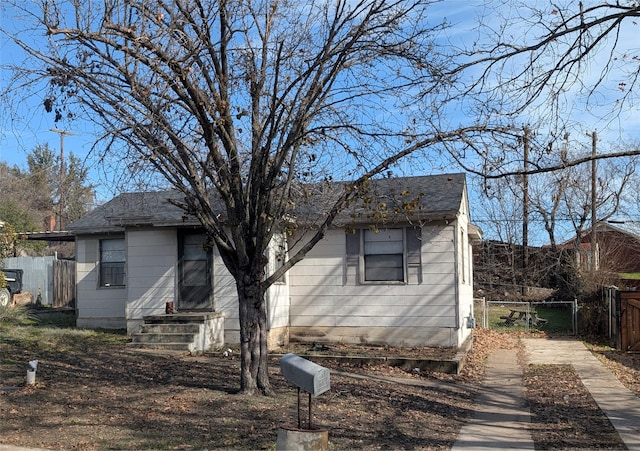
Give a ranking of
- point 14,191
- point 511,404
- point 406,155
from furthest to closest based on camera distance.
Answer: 1. point 14,191
2. point 511,404
3. point 406,155

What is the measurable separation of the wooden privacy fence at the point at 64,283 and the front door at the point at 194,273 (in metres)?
8.37

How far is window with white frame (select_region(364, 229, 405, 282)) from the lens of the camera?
50.5ft

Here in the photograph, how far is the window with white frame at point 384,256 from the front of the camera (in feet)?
50.5

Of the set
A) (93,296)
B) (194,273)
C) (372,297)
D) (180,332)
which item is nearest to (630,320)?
(372,297)

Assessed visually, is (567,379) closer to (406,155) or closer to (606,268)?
(406,155)

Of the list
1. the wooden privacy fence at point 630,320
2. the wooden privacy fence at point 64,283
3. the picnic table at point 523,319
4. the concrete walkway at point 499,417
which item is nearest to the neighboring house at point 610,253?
the picnic table at point 523,319

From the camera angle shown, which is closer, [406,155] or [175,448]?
[175,448]

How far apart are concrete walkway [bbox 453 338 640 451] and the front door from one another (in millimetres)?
6821

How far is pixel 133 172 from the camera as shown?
31.1 feet

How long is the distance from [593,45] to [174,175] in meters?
6.03

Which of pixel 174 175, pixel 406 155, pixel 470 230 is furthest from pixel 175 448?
pixel 470 230

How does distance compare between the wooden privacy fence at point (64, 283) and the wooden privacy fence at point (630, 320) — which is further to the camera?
the wooden privacy fence at point (64, 283)

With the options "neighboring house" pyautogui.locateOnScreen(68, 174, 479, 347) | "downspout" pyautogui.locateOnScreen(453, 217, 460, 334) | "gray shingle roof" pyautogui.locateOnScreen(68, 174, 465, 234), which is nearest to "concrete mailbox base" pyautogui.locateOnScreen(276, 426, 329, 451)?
"gray shingle roof" pyautogui.locateOnScreen(68, 174, 465, 234)

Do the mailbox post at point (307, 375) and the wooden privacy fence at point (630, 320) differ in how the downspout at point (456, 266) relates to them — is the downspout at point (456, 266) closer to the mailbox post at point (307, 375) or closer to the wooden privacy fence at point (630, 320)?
the wooden privacy fence at point (630, 320)
